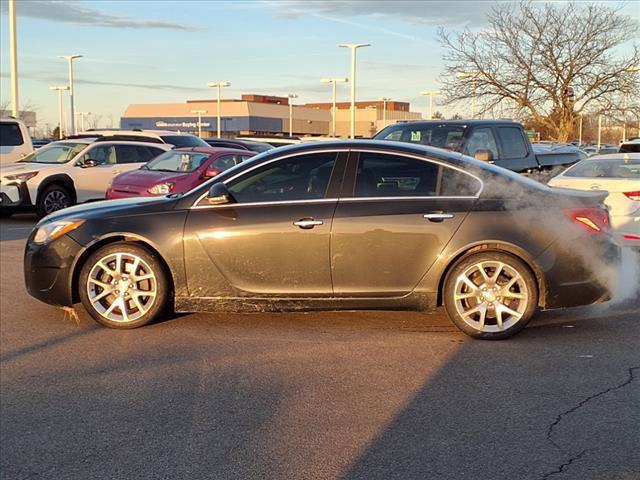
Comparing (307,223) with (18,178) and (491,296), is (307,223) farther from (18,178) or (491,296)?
(18,178)

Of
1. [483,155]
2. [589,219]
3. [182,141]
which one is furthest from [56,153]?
[589,219]

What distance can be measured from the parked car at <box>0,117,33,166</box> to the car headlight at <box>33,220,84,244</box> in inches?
450

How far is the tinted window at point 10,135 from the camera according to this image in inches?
→ 680

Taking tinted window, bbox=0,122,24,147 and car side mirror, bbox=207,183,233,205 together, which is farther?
tinted window, bbox=0,122,24,147

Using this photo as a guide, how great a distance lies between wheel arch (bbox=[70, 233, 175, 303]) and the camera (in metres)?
6.32

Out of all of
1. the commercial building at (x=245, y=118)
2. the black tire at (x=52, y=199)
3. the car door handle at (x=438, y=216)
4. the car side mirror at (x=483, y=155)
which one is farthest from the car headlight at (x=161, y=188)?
the commercial building at (x=245, y=118)

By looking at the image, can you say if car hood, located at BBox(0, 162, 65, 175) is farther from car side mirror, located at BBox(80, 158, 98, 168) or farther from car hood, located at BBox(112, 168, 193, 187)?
car hood, located at BBox(112, 168, 193, 187)

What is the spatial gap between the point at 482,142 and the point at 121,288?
291 inches

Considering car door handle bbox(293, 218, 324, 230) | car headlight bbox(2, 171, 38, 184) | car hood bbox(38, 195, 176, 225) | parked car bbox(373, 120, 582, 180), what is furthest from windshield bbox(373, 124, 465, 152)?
car headlight bbox(2, 171, 38, 184)

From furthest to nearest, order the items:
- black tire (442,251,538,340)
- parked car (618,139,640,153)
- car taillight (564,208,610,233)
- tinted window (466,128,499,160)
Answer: parked car (618,139,640,153) < tinted window (466,128,499,160) < car taillight (564,208,610,233) < black tire (442,251,538,340)

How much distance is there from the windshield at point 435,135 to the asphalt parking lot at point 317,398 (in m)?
Result: 5.40

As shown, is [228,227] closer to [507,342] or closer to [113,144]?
[507,342]

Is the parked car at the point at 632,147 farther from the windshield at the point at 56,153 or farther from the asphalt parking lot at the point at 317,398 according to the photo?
the windshield at the point at 56,153

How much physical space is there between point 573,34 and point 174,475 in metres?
22.5
